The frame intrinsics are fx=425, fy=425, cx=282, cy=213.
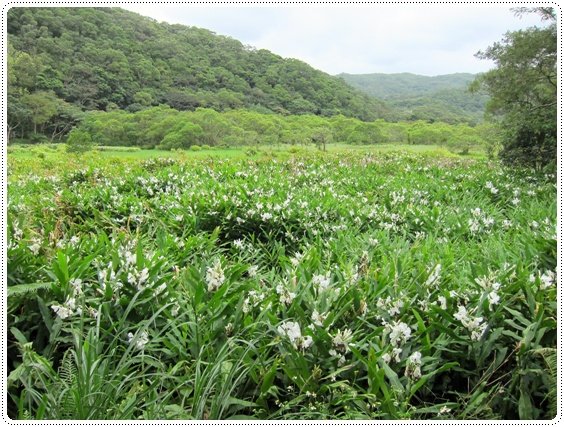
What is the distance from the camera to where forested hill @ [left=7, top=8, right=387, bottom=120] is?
38.4 m

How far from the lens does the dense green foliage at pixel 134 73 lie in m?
33.1

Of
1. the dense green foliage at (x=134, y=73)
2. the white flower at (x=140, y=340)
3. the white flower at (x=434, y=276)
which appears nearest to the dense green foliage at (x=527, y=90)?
the white flower at (x=434, y=276)

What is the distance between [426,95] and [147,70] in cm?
6046

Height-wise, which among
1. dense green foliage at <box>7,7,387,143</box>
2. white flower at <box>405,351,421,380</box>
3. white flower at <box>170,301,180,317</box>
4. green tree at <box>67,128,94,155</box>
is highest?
dense green foliage at <box>7,7,387,143</box>

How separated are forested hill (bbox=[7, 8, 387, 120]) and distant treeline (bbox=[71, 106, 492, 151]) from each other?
7.25 meters

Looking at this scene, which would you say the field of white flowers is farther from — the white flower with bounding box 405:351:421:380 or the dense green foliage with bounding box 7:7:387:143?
the dense green foliage with bounding box 7:7:387:143

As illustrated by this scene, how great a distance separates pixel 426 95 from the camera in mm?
85938

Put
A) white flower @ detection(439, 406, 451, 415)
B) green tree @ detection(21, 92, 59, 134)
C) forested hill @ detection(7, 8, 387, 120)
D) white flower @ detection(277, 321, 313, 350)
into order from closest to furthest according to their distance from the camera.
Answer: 1. white flower @ detection(439, 406, 451, 415)
2. white flower @ detection(277, 321, 313, 350)
3. green tree @ detection(21, 92, 59, 134)
4. forested hill @ detection(7, 8, 387, 120)

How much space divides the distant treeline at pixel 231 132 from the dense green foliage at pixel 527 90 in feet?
47.1


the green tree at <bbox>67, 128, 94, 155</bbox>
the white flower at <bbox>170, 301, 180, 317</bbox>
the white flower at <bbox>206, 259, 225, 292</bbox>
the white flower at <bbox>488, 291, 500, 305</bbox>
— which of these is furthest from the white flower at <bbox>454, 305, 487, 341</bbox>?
the green tree at <bbox>67, 128, 94, 155</bbox>

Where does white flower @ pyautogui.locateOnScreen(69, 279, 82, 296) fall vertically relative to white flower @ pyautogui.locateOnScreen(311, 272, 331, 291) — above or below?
above

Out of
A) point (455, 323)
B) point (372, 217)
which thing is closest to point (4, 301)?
point (455, 323)

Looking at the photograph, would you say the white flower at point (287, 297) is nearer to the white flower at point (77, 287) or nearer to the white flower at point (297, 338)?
the white flower at point (297, 338)

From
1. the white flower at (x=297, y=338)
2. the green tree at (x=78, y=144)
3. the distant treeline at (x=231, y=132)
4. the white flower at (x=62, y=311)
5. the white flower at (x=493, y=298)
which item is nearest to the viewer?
the white flower at (x=297, y=338)
